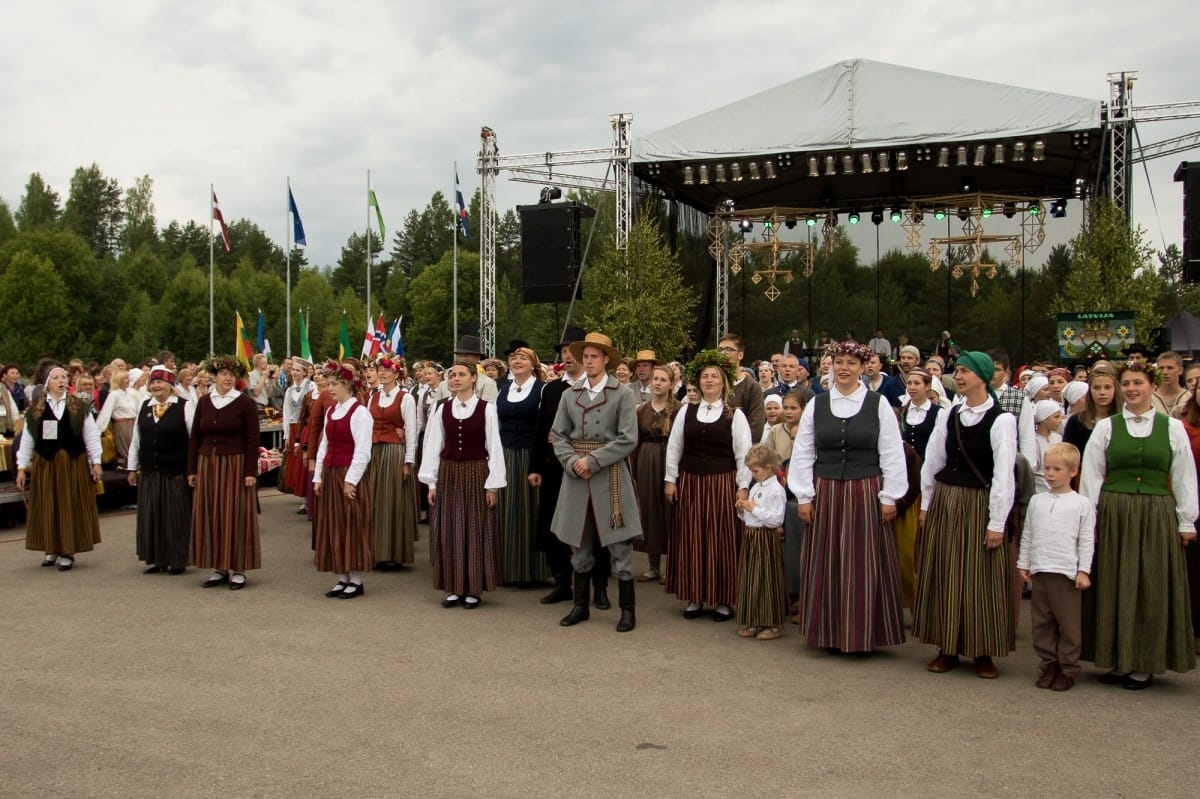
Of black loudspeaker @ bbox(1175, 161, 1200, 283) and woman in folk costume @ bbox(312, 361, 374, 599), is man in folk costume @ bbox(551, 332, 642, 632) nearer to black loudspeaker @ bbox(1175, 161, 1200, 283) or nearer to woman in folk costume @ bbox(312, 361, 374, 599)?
woman in folk costume @ bbox(312, 361, 374, 599)

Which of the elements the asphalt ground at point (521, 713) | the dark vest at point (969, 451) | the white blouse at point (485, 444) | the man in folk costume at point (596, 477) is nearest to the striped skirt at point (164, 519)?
the asphalt ground at point (521, 713)

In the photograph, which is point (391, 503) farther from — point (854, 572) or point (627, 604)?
point (854, 572)

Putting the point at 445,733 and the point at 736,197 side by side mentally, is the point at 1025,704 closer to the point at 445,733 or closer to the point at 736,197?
the point at 445,733

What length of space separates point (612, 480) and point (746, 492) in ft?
2.72

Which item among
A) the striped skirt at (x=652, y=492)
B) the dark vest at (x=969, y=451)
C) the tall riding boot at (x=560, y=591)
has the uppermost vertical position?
the dark vest at (x=969, y=451)

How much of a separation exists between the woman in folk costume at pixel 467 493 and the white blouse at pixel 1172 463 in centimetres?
353

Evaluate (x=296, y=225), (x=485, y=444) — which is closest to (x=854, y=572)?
(x=485, y=444)

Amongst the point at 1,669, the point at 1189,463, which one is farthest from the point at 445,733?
the point at 1189,463

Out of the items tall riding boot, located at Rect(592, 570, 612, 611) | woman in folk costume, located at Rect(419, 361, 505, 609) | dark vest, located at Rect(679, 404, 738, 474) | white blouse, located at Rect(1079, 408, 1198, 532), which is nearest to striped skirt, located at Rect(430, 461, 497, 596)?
woman in folk costume, located at Rect(419, 361, 505, 609)

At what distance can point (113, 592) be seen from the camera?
718 cm

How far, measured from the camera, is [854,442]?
541cm

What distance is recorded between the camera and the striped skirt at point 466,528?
671cm

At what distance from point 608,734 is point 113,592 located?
4.57 meters

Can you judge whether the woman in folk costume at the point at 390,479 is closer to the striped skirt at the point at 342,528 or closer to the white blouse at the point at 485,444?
the striped skirt at the point at 342,528
